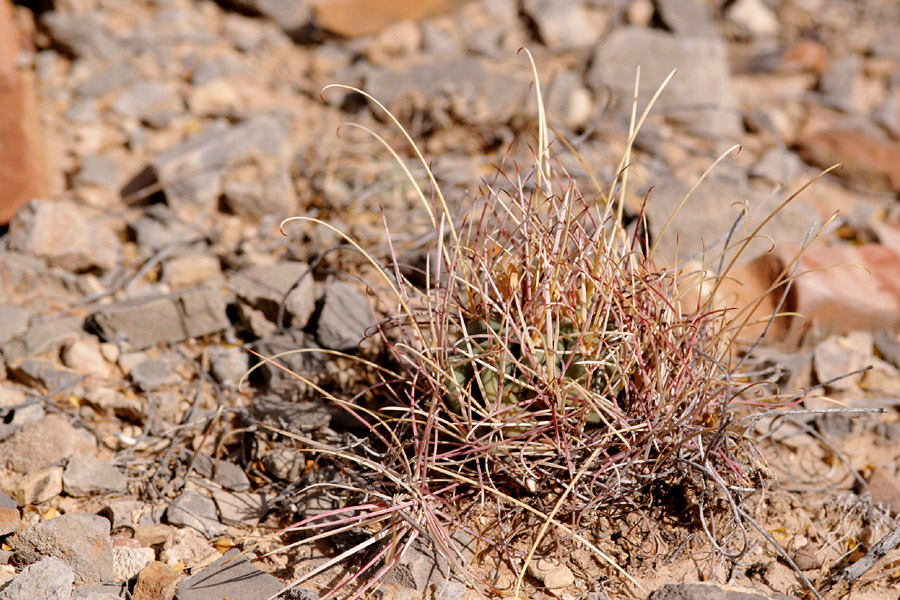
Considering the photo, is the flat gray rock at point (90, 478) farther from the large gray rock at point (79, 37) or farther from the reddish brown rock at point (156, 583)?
the large gray rock at point (79, 37)

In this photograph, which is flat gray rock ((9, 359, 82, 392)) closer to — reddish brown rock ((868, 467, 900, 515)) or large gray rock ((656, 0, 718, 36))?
reddish brown rock ((868, 467, 900, 515))

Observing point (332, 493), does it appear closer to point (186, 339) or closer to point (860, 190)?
point (186, 339)

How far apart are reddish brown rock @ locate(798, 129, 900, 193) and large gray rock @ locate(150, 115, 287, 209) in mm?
2066

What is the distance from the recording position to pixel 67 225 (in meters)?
2.33

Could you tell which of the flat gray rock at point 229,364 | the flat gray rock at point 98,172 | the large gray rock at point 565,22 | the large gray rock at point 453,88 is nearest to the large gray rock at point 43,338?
the flat gray rock at point 229,364

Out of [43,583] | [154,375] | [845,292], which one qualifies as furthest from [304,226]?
[845,292]

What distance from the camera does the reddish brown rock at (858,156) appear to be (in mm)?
2939

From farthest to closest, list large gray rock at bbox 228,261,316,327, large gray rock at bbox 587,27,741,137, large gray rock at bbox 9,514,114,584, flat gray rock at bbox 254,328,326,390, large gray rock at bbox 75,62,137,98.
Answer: large gray rock at bbox 587,27,741,137 < large gray rock at bbox 75,62,137,98 < large gray rock at bbox 228,261,316,327 < flat gray rock at bbox 254,328,326,390 < large gray rock at bbox 9,514,114,584

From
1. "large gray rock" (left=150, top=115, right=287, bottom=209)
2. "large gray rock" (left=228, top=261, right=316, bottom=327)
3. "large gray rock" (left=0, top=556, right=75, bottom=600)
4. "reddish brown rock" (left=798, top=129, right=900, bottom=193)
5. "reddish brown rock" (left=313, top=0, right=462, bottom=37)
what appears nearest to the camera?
"large gray rock" (left=0, top=556, right=75, bottom=600)

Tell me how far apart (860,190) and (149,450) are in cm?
265

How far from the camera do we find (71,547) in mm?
1535

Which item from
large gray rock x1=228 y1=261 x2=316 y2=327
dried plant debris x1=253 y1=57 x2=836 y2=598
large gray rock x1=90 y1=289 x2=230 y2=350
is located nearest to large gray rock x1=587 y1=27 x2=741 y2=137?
large gray rock x1=228 y1=261 x2=316 y2=327

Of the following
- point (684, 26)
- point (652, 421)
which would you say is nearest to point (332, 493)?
point (652, 421)

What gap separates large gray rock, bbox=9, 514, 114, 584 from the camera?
153 cm
